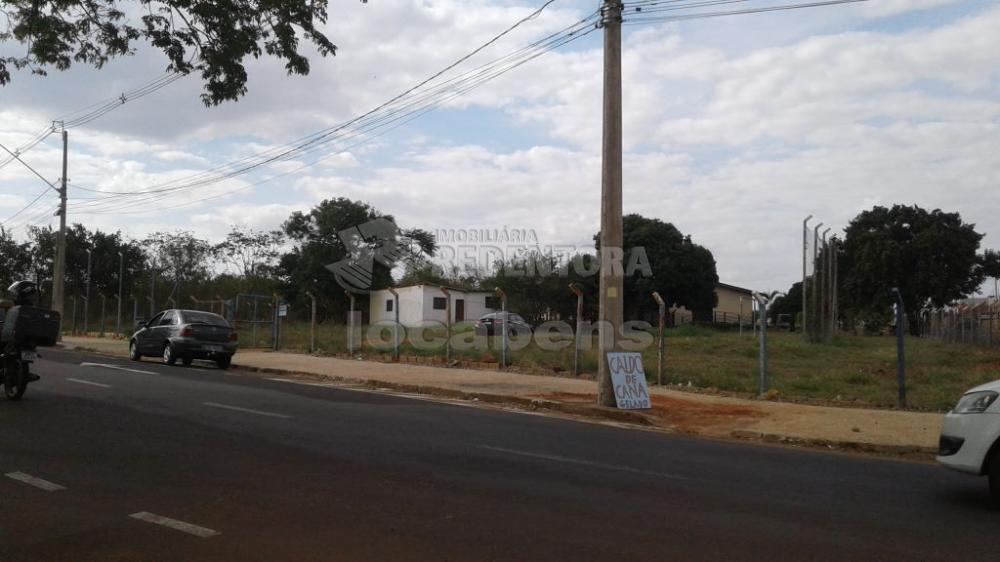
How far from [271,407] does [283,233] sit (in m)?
47.0

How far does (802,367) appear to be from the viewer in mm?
21422

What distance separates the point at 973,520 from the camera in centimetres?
652

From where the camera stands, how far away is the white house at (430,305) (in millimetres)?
50531

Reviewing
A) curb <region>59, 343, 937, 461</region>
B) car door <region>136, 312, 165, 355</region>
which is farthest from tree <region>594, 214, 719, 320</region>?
curb <region>59, 343, 937, 461</region>

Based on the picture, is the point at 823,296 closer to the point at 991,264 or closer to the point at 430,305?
the point at 430,305

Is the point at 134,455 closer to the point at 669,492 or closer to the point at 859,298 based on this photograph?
the point at 669,492

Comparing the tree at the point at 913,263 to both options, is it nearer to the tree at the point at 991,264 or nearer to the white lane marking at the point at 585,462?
the tree at the point at 991,264

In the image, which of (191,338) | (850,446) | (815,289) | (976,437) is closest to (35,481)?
(976,437)

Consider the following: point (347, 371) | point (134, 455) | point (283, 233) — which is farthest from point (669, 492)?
point (283, 233)

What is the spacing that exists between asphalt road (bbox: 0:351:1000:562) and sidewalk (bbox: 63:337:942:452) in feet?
3.46

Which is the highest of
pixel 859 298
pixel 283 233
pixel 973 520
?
pixel 283 233

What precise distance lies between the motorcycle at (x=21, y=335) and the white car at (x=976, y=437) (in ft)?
36.9

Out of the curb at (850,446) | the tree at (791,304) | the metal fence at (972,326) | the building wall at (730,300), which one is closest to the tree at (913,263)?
the tree at (791,304)

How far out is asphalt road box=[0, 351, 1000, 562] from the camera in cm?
539
